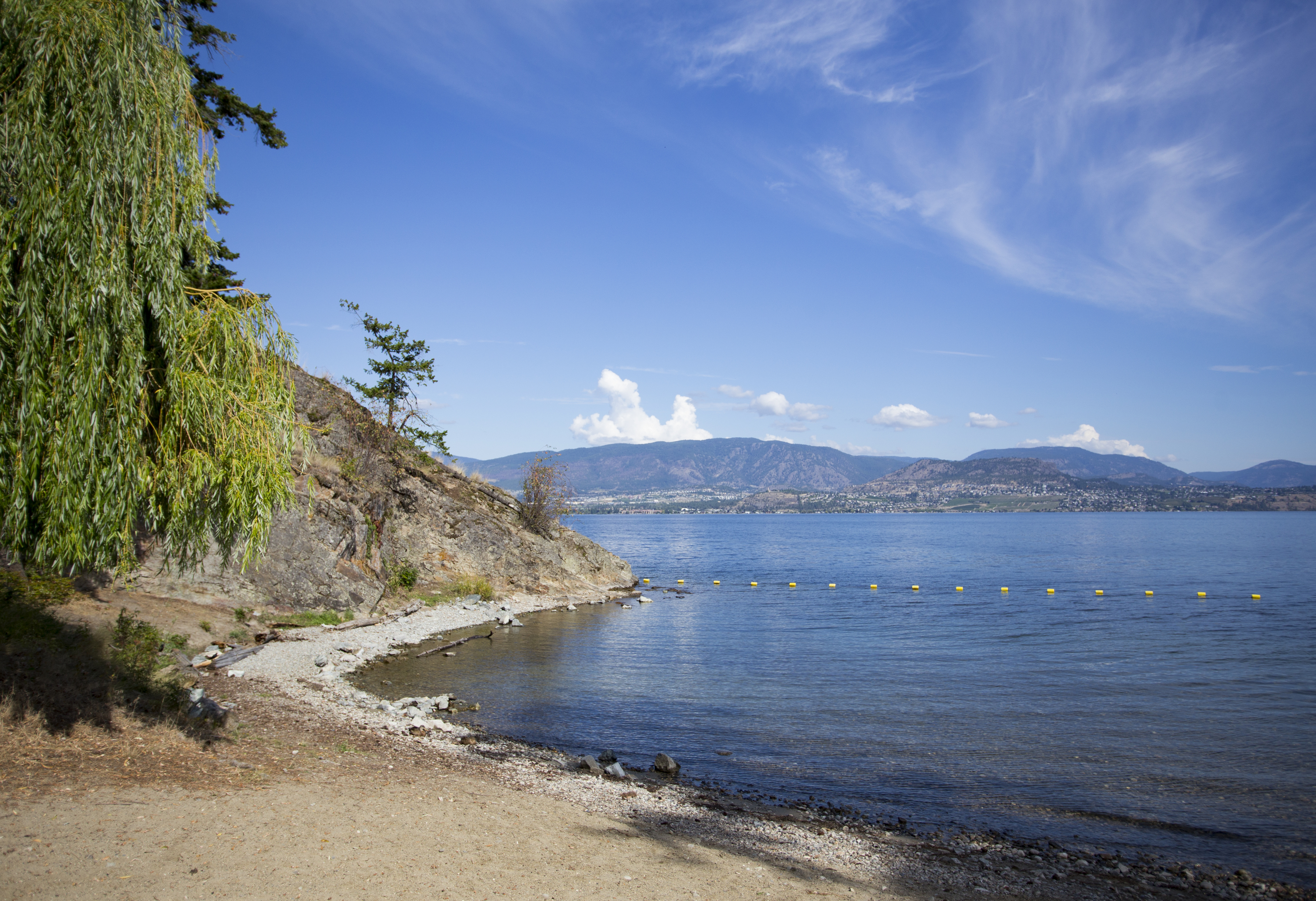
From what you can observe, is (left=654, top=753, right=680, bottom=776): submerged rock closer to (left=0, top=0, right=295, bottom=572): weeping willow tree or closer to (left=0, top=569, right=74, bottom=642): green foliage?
(left=0, top=0, right=295, bottom=572): weeping willow tree

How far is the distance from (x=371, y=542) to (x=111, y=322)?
2387 centimetres

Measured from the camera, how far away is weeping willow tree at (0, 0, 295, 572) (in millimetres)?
8367

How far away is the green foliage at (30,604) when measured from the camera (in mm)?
12281

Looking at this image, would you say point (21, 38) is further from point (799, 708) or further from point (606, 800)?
point (799, 708)

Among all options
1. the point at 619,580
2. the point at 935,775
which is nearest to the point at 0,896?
the point at 935,775

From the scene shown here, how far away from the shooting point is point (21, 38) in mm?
8719

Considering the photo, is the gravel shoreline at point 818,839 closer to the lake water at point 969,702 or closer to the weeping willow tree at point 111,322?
the lake water at point 969,702

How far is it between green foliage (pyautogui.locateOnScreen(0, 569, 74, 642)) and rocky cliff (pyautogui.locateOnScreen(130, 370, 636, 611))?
2865 millimetres

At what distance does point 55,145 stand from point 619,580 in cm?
4384

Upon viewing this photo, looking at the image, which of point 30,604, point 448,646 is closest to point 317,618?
point 448,646

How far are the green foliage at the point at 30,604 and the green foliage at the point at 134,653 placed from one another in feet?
3.05

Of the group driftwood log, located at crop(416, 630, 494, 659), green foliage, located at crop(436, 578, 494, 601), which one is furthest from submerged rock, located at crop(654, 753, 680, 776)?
green foliage, located at crop(436, 578, 494, 601)

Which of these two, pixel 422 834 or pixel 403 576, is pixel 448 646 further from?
pixel 422 834

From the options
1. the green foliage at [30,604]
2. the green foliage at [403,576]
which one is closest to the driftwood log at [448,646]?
the green foliage at [403,576]
